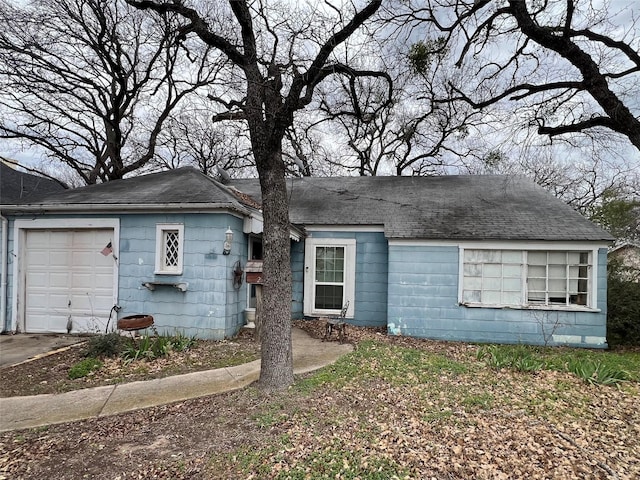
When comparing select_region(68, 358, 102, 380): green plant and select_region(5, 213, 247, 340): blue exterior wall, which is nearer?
select_region(68, 358, 102, 380): green plant

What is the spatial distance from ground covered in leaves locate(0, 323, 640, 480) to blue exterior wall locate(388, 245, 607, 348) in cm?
301

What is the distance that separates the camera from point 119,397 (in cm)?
454

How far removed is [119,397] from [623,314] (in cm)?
1132

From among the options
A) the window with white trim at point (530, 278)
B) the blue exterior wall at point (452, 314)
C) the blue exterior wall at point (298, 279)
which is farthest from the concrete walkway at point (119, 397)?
the window with white trim at point (530, 278)

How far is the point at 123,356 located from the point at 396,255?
616 cm

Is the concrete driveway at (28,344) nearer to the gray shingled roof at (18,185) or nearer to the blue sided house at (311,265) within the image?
the blue sided house at (311,265)

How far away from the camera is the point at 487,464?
3207 millimetres

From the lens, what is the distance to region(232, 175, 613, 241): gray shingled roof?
846 cm

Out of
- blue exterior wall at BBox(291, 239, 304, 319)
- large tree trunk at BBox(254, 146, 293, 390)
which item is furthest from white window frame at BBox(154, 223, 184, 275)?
large tree trunk at BBox(254, 146, 293, 390)

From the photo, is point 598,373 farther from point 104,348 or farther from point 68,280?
point 68,280

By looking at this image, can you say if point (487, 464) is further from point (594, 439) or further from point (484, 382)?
point (484, 382)

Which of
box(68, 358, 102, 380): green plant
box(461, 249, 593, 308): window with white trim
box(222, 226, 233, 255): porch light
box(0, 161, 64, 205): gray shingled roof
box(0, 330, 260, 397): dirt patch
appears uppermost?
box(0, 161, 64, 205): gray shingled roof

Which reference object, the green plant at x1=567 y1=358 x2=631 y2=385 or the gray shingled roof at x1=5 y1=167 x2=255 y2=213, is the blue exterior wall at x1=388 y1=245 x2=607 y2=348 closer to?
the green plant at x1=567 y1=358 x2=631 y2=385

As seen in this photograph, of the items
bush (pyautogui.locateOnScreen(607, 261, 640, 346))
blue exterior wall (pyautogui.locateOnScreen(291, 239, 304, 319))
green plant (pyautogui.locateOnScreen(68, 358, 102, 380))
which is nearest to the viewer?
green plant (pyautogui.locateOnScreen(68, 358, 102, 380))
